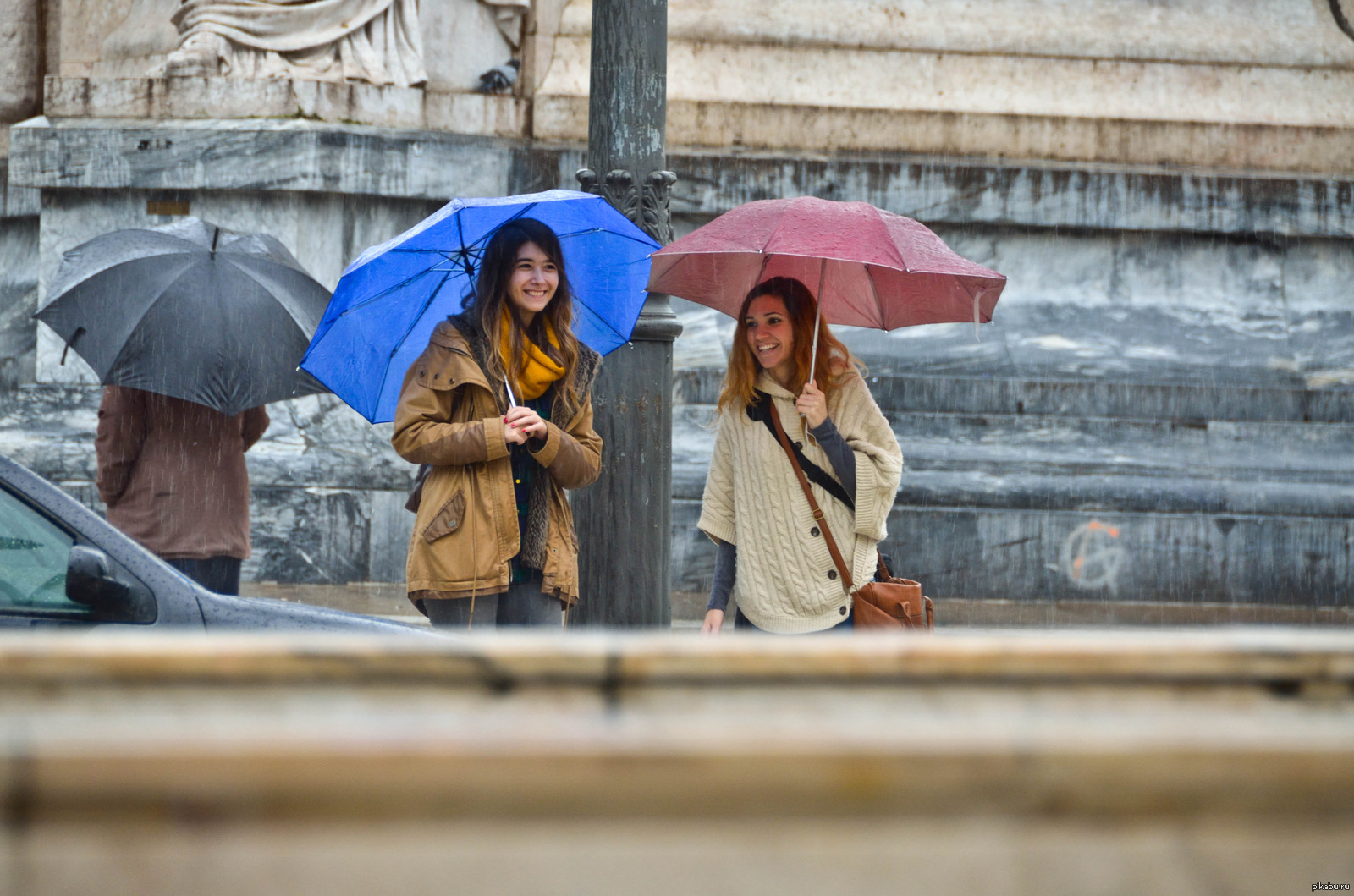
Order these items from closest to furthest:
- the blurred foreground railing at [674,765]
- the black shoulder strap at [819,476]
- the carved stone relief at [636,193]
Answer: the blurred foreground railing at [674,765]
the black shoulder strap at [819,476]
the carved stone relief at [636,193]

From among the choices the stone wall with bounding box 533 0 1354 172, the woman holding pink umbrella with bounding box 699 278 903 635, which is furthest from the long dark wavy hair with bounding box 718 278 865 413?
the stone wall with bounding box 533 0 1354 172

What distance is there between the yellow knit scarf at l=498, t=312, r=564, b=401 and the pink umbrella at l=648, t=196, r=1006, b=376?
498 mm

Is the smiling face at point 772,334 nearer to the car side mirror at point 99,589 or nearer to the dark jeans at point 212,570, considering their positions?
the car side mirror at point 99,589

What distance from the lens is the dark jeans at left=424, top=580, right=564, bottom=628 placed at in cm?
355

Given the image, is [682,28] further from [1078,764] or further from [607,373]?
[1078,764]

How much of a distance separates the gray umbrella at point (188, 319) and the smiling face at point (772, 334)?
1596mm

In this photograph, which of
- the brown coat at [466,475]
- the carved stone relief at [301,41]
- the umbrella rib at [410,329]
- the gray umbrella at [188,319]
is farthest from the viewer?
the carved stone relief at [301,41]

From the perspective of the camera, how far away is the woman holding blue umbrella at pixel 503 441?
11.6 ft

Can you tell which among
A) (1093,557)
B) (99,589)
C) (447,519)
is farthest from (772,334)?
(1093,557)

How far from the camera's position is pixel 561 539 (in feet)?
12.1

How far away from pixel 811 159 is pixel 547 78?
1.95m

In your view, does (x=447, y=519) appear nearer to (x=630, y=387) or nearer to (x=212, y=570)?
(x=630, y=387)

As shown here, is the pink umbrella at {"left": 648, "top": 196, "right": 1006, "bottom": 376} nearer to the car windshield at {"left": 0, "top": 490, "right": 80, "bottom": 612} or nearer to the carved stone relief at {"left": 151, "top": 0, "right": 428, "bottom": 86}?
the car windshield at {"left": 0, "top": 490, "right": 80, "bottom": 612}

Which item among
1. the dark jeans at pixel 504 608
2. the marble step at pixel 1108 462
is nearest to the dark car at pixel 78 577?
the dark jeans at pixel 504 608
